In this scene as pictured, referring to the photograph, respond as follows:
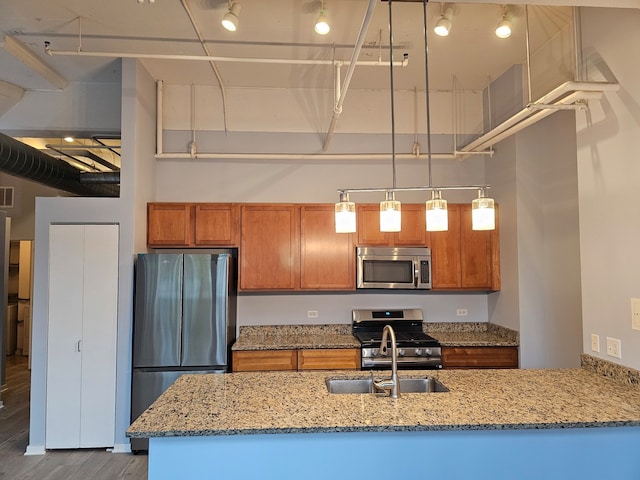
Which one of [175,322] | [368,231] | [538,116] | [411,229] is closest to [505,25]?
[538,116]

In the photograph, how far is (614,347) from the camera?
2330 millimetres

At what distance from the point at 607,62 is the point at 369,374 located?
2.34 meters

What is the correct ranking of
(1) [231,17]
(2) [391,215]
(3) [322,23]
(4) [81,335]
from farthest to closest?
(4) [81,335] < (3) [322,23] < (1) [231,17] < (2) [391,215]

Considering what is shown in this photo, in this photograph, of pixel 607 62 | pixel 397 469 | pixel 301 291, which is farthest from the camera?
pixel 301 291

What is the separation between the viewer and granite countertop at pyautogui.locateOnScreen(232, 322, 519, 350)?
3826mm

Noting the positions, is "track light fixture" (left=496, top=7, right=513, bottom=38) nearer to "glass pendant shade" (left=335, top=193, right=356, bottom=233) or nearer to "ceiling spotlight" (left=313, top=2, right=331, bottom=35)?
"ceiling spotlight" (left=313, top=2, right=331, bottom=35)

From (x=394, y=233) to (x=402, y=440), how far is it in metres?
2.59

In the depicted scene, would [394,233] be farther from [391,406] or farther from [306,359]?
[391,406]

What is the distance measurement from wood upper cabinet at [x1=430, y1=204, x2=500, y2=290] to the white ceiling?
1542 mm

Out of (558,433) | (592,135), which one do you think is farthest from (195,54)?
(558,433)

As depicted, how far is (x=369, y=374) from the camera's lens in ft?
8.22

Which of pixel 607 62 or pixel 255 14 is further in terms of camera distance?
pixel 255 14

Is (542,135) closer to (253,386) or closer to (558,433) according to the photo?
(558,433)

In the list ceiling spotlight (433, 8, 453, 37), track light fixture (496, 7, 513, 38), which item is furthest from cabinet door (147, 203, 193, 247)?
track light fixture (496, 7, 513, 38)
